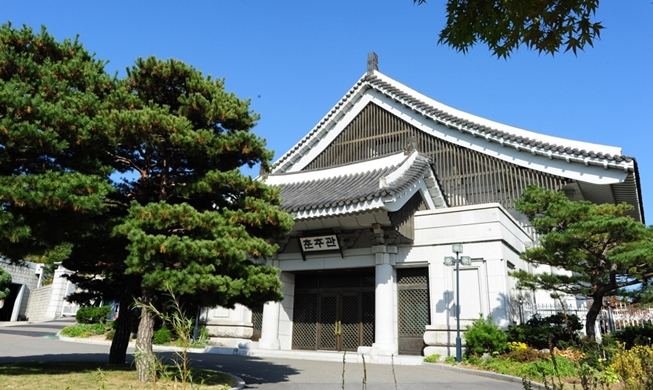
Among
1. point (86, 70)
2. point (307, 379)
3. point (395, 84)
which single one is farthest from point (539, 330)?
point (395, 84)

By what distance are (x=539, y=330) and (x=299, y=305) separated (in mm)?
8050

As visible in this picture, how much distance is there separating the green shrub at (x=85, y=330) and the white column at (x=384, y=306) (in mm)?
14863

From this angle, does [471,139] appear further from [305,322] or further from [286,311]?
[286,311]

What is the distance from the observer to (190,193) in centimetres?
802

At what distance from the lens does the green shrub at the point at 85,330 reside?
69.1 feet

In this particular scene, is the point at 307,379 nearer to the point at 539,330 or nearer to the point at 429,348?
the point at 429,348

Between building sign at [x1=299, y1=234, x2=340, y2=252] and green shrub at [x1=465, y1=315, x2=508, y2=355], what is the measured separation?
5.04 m

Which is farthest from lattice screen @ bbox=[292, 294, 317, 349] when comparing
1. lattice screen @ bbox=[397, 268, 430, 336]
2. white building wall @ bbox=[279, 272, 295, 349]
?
lattice screen @ bbox=[397, 268, 430, 336]

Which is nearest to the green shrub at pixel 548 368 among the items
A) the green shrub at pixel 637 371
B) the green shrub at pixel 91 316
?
the green shrub at pixel 637 371

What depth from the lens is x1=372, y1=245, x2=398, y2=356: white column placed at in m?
13.3

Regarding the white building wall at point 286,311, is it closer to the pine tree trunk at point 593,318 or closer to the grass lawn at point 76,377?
the grass lawn at point 76,377

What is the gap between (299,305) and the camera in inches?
639

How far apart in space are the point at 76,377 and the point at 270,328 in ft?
27.1

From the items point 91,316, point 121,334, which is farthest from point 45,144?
point 91,316
